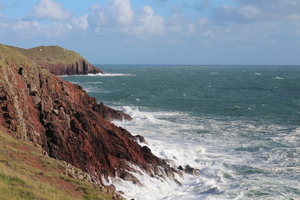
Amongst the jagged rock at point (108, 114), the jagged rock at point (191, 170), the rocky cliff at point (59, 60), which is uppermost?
the rocky cliff at point (59, 60)

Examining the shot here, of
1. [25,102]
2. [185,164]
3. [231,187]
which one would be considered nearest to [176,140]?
[185,164]

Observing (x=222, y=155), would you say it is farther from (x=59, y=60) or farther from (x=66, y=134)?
(x=59, y=60)

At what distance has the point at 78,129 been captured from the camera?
32.2m

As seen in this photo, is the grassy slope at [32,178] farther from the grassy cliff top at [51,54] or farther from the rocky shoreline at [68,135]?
the grassy cliff top at [51,54]

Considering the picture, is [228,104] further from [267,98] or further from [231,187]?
[231,187]

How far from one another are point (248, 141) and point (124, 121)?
68.3 ft

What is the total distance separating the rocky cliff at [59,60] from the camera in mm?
166375

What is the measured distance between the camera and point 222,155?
3828 cm

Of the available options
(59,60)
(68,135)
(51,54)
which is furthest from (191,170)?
(51,54)

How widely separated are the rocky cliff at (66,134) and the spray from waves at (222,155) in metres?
2.35

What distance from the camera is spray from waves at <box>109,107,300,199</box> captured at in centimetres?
2881

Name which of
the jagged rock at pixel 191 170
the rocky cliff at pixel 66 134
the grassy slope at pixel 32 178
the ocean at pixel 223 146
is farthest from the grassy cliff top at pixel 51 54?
the grassy slope at pixel 32 178

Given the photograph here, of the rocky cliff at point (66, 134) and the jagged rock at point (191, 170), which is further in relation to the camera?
the jagged rock at point (191, 170)

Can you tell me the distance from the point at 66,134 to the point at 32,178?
11.8 metres
